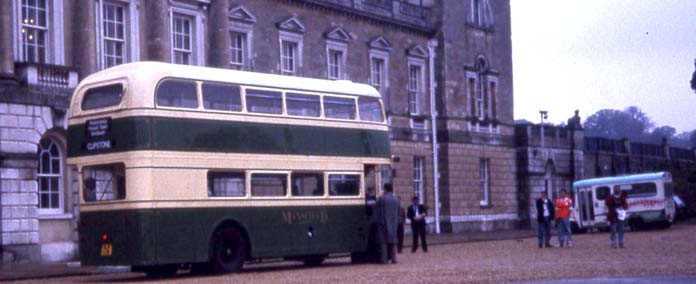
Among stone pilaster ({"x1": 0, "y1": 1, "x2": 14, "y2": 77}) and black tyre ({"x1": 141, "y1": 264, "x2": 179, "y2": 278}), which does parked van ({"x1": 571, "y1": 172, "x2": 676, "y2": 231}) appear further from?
black tyre ({"x1": 141, "y1": 264, "x2": 179, "y2": 278})

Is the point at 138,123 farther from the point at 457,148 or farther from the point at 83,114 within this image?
the point at 457,148

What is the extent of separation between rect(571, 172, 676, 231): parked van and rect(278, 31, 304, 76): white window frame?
51.5 feet

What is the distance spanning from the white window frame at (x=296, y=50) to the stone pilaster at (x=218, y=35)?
434 centimetres

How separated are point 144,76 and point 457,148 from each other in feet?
107

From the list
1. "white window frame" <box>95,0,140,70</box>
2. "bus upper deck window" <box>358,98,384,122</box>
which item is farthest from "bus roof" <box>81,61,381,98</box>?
"white window frame" <box>95,0,140,70</box>

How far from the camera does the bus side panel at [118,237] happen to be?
A: 22.6 meters

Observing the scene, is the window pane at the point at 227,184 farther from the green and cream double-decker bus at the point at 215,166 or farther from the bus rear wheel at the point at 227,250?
the bus rear wheel at the point at 227,250

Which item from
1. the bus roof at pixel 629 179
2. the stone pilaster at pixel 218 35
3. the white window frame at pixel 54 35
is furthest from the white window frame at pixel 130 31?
the bus roof at pixel 629 179

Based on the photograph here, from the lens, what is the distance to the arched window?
3319 cm

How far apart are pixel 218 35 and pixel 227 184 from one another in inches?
605

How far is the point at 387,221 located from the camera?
2708cm

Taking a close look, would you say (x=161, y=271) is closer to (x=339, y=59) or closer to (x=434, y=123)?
(x=339, y=59)

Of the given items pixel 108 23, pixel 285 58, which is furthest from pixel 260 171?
pixel 285 58

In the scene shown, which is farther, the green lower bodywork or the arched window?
the arched window
